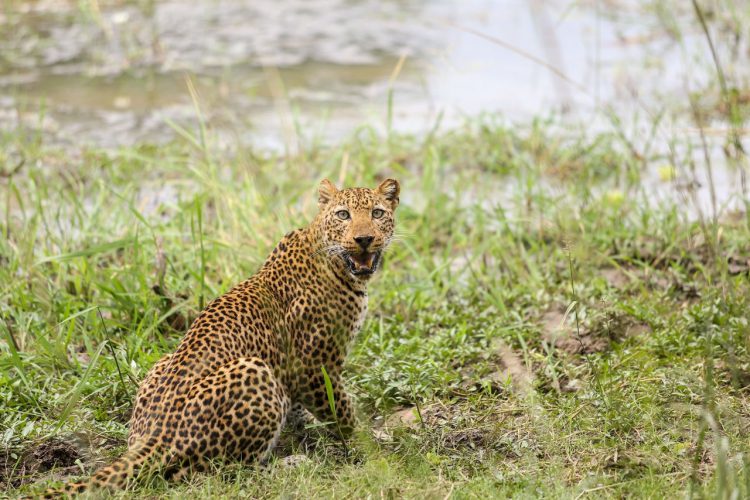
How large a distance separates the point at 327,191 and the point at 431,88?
569cm

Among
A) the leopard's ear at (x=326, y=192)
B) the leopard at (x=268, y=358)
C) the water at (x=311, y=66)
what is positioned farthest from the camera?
the water at (x=311, y=66)

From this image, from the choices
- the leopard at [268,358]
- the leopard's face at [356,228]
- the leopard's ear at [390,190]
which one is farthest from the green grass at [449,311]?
the leopard's face at [356,228]

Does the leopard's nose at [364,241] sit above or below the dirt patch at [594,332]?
above

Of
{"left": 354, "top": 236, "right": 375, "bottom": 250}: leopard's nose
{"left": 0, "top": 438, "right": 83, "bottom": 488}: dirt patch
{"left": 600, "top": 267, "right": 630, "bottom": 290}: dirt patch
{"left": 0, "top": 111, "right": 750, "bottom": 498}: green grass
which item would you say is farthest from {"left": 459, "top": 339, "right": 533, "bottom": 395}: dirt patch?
{"left": 0, "top": 438, "right": 83, "bottom": 488}: dirt patch

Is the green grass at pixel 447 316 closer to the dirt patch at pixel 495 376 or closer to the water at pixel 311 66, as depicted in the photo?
the dirt patch at pixel 495 376

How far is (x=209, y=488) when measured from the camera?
176 inches

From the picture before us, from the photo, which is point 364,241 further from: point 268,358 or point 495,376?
point 495,376

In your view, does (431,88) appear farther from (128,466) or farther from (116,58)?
(128,466)

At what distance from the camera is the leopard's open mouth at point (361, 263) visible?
209 inches

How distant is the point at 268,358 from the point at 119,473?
101 centimetres

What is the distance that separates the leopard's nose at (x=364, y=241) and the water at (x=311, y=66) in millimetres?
3486

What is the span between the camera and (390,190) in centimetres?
559

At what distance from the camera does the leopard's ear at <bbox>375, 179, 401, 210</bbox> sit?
18.2 ft

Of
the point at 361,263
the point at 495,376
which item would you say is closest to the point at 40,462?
the point at 361,263
